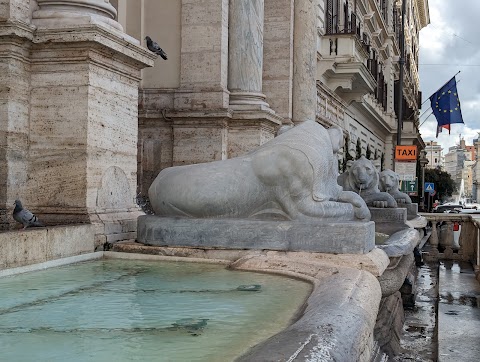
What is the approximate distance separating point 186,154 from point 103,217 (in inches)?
174

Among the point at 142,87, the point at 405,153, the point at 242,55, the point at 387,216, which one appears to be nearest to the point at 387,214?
the point at 387,216

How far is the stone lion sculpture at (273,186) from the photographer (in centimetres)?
523

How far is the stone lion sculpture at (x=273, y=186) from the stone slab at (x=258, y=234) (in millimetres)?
178

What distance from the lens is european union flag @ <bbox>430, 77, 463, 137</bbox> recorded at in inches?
945

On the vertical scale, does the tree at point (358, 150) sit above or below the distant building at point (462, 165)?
below

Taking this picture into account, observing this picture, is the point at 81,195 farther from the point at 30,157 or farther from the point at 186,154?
the point at 186,154

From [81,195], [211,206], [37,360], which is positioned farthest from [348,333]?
[81,195]

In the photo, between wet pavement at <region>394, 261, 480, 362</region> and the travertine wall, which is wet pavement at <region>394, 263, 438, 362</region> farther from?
the travertine wall

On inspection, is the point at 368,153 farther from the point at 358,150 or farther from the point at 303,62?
the point at 303,62

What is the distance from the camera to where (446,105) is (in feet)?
79.5

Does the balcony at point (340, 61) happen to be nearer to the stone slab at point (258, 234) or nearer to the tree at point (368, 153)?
the tree at point (368, 153)

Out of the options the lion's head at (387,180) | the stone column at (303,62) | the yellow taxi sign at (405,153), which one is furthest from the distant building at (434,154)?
the lion's head at (387,180)

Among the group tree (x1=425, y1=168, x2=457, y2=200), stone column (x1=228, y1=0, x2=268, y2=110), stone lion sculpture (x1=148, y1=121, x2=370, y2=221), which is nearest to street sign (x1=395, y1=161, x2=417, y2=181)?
stone column (x1=228, y1=0, x2=268, y2=110)

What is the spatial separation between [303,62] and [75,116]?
354 inches
